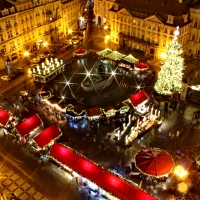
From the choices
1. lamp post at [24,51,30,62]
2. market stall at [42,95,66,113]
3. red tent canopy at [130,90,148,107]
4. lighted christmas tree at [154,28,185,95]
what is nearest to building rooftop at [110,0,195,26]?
lighted christmas tree at [154,28,185,95]

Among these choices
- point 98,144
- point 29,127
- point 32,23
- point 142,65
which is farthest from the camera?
point 32,23

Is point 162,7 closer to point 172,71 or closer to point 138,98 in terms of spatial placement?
point 172,71

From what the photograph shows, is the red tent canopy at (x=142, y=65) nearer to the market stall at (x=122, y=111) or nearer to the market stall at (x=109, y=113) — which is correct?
the market stall at (x=122, y=111)

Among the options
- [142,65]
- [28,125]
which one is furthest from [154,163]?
[142,65]

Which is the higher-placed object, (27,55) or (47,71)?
(47,71)

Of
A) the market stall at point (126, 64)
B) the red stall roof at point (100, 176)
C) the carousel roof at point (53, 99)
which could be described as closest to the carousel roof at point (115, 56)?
the market stall at point (126, 64)

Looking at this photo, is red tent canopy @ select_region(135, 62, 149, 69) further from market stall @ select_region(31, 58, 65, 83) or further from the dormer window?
market stall @ select_region(31, 58, 65, 83)
